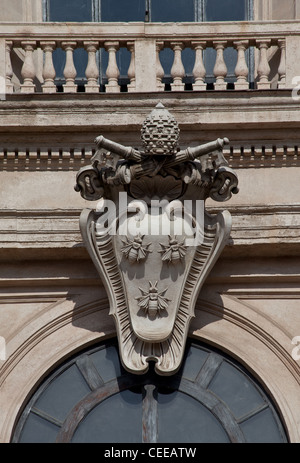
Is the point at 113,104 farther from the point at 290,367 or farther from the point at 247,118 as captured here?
the point at 290,367

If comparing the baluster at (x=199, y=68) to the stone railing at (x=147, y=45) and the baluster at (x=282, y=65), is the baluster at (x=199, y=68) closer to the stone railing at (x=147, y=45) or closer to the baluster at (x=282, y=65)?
the stone railing at (x=147, y=45)

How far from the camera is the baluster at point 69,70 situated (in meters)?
14.7

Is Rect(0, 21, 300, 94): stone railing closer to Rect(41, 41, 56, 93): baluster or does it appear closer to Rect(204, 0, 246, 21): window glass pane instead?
Rect(41, 41, 56, 93): baluster

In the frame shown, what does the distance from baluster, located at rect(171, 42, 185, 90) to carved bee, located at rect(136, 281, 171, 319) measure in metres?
1.72

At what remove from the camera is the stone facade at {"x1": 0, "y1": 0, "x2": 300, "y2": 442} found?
14.0m

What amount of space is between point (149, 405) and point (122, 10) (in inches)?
149

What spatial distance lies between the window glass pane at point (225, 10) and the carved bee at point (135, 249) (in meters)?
2.87

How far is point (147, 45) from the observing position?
48.5ft

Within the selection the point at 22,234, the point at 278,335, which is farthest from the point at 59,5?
the point at 278,335

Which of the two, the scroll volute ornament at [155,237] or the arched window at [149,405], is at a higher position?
the scroll volute ornament at [155,237]

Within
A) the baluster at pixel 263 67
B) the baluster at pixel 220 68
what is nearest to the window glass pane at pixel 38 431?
the baluster at pixel 220 68

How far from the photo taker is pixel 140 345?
546 inches

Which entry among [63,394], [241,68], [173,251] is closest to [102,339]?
[63,394]

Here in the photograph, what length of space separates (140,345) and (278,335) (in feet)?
3.34
